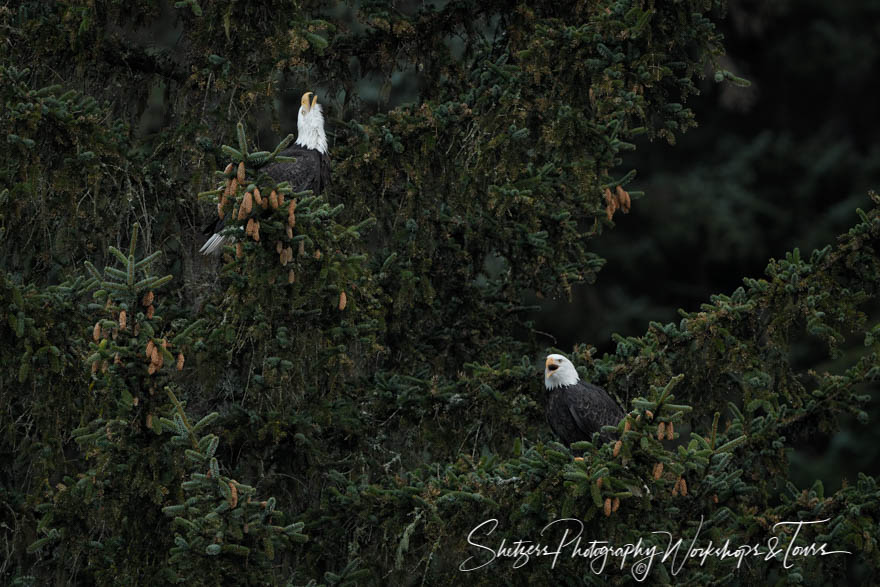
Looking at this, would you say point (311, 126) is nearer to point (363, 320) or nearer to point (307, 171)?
point (307, 171)

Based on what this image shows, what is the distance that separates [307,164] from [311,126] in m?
0.35

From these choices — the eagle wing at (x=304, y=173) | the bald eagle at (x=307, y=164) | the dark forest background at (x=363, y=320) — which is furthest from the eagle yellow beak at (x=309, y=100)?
the eagle wing at (x=304, y=173)

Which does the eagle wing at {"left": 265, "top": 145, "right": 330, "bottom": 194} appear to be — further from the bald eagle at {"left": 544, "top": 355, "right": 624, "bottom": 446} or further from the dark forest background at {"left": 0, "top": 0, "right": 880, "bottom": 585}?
the bald eagle at {"left": 544, "top": 355, "right": 624, "bottom": 446}

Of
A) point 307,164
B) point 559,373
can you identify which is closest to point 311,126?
point 307,164

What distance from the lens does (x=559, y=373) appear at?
6.20 m

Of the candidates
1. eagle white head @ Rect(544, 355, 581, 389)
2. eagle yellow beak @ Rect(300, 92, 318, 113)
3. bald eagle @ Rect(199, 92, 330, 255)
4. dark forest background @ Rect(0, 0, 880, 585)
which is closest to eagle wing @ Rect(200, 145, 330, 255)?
bald eagle @ Rect(199, 92, 330, 255)

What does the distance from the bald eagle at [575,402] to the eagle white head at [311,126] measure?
1.70 m

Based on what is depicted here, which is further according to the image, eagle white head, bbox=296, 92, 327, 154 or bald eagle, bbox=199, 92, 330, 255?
eagle white head, bbox=296, 92, 327, 154

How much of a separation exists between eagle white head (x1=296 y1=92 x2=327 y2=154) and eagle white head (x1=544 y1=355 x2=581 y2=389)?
1.66 metres

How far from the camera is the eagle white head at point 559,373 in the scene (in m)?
6.14

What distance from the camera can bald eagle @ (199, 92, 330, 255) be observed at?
20.1ft

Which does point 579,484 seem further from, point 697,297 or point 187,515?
point 697,297

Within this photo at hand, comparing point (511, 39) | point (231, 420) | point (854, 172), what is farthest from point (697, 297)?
point (231, 420)

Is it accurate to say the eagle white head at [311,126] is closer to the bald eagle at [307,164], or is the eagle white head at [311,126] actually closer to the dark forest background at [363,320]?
the bald eagle at [307,164]
